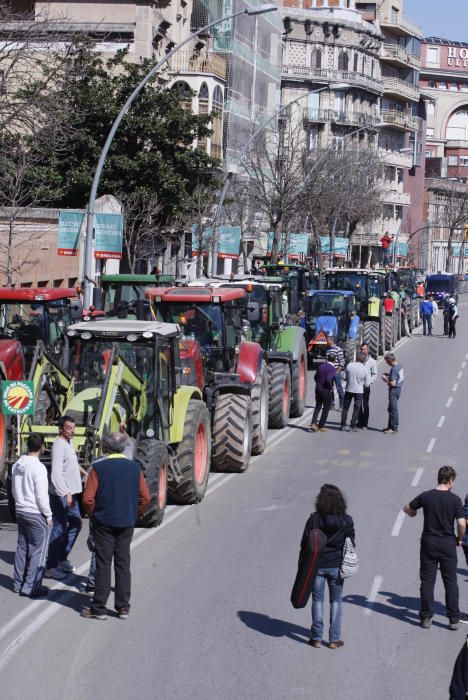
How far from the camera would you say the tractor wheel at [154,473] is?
1529cm

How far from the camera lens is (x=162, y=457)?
51.3 ft

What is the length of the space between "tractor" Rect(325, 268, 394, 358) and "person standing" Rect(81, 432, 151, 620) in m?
29.7

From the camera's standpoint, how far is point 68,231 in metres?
31.7

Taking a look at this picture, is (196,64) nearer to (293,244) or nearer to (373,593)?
(293,244)

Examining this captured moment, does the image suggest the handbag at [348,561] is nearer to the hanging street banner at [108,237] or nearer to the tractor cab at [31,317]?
the tractor cab at [31,317]

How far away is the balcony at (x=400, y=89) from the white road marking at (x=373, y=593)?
307ft

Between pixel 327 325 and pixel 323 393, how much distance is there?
38.1ft

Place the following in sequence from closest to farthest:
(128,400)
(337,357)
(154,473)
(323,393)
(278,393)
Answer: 1. (154,473)
2. (128,400)
3. (278,393)
4. (323,393)
5. (337,357)

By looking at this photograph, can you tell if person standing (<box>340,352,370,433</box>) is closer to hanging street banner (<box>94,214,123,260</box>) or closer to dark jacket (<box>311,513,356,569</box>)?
hanging street banner (<box>94,214,123,260</box>)

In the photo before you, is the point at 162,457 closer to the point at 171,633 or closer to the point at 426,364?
the point at 171,633

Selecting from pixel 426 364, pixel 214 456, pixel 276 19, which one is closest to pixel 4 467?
pixel 214 456

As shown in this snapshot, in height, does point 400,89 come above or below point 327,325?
above

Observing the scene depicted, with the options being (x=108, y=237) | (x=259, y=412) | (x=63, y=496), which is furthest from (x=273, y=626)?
(x=108, y=237)

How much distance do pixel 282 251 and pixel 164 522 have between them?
45426mm
